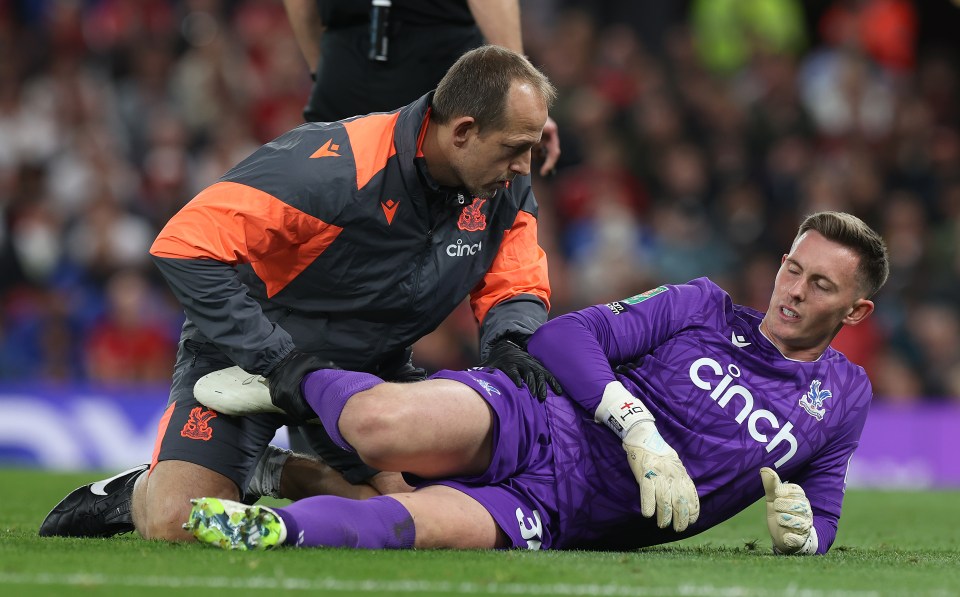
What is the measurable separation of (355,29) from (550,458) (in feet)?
7.74

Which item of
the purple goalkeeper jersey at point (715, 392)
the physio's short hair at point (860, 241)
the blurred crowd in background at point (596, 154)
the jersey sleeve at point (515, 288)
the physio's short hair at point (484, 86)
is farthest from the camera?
the blurred crowd in background at point (596, 154)

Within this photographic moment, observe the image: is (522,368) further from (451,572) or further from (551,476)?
(451,572)

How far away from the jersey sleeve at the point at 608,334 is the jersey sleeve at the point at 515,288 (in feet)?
0.80

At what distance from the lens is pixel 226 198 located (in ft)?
15.3

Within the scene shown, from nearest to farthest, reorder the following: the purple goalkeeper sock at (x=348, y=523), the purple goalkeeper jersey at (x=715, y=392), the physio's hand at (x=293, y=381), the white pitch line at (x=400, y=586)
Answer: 1. the white pitch line at (x=400, y=586)
2. the purple goalkeeper sock at (x=348, y=523)
3. the physio's hand at (x=293, y=381)
4. the purple goalkeeper jersey at (x=715, y=392)

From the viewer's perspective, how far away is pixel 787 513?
15.2ft

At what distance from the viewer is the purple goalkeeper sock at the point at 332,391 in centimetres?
441

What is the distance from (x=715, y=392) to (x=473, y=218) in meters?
1.16

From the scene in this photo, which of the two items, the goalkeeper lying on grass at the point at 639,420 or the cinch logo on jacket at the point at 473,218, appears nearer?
the goalkeeper lying on grass at the point at 639,420

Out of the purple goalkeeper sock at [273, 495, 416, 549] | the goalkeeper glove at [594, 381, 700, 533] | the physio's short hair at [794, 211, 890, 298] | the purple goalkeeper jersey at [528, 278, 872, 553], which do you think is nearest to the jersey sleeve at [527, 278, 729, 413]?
the purple goalkeeper jersey at [528, 278, 872, 553]

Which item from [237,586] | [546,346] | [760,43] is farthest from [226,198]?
[760,43]

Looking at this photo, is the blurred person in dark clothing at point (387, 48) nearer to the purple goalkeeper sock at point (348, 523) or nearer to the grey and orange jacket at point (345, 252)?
the grey and orange jacket at point (345, 252)

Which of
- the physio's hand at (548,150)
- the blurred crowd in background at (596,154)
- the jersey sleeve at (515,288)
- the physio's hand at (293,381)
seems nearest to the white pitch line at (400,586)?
the physio's hand at (293,381)

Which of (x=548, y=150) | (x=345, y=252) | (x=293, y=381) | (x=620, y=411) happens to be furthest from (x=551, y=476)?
(x=548, y=150)
